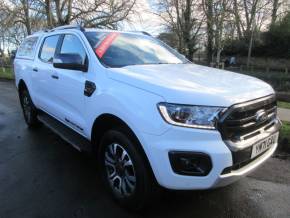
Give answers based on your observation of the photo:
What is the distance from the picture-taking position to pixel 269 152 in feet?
10.5

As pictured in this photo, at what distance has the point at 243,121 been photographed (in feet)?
8.87

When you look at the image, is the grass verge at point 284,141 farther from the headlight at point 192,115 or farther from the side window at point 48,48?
the side window at point 48,48

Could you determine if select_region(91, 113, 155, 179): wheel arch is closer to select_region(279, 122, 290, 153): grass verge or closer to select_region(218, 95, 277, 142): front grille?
select_region(218, 95, 277, 142): front grille

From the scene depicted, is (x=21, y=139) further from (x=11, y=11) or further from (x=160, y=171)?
(x=11, y=11)

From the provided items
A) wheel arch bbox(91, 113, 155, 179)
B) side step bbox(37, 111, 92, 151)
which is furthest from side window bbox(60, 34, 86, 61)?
side step bbox(37, 111, 92, 151)

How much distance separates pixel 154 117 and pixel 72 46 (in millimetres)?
2087

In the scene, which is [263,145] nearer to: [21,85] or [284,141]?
[284,141]

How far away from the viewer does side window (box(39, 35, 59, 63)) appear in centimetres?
485

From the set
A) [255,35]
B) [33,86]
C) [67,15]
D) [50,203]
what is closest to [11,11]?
[67,15]

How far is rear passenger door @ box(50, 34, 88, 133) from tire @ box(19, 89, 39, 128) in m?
1.56

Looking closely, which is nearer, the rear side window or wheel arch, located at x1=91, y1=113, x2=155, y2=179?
wheel arch, located at x1=91, y1=113, x2=155, y2=179

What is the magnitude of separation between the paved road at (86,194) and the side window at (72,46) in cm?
158

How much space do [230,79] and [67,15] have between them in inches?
708

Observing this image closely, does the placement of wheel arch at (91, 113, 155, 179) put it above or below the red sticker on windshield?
below
